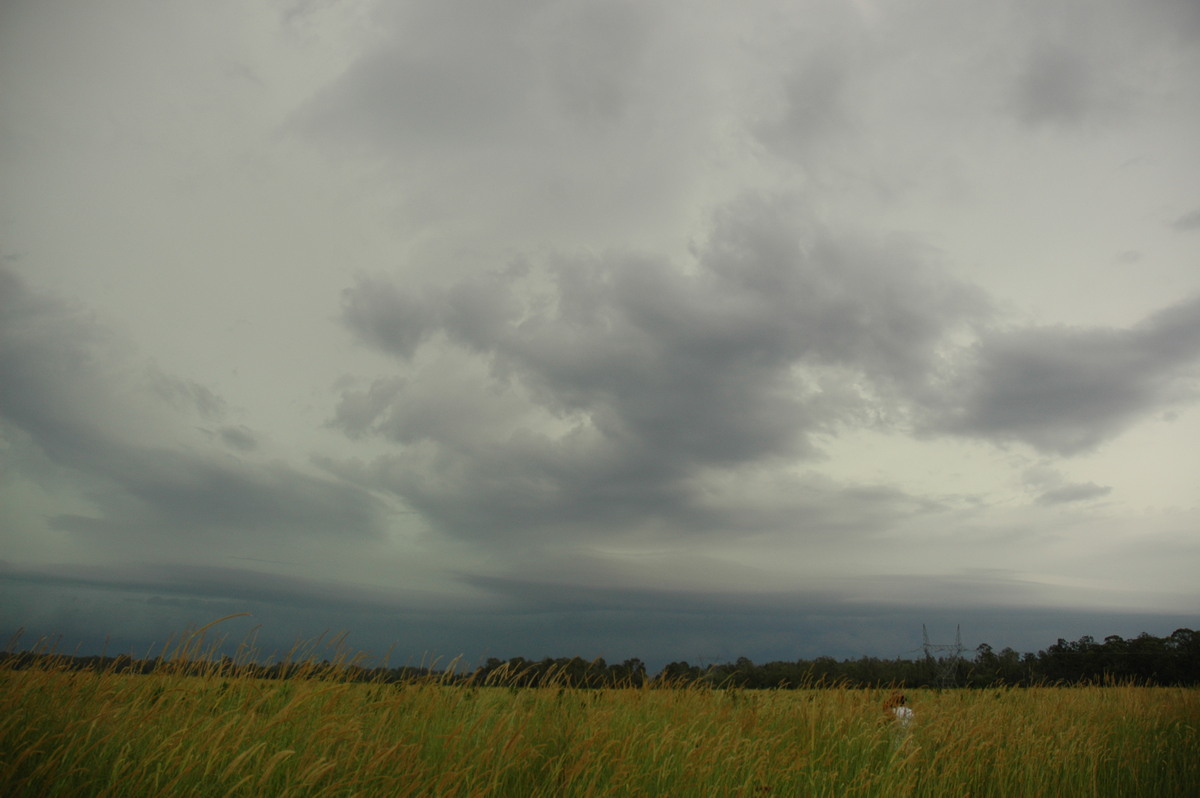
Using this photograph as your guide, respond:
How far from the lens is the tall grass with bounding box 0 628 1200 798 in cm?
621

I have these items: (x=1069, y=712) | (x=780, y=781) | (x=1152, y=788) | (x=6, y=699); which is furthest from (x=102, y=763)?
(x=1069, y=712)

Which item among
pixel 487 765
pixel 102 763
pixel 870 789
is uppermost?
pixel 102 763

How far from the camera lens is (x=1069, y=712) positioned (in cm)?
1841

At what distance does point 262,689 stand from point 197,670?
43.6 inches

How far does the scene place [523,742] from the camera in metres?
9.05

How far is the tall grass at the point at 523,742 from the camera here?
20.4 ft

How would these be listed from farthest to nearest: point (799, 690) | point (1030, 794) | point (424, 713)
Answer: point (799, 690), point (1030, 794), point (424, 713)

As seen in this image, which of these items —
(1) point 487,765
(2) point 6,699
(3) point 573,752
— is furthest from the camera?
(3) point 573,752

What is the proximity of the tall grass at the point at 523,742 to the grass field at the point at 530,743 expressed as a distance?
4 cm

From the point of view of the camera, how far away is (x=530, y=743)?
9109mm

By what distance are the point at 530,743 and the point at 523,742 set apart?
0.12 meters

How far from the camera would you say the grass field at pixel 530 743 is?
20.4 feet

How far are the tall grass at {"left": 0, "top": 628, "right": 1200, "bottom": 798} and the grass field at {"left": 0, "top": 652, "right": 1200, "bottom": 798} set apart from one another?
4cm

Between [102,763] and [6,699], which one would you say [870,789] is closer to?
[102,763]
